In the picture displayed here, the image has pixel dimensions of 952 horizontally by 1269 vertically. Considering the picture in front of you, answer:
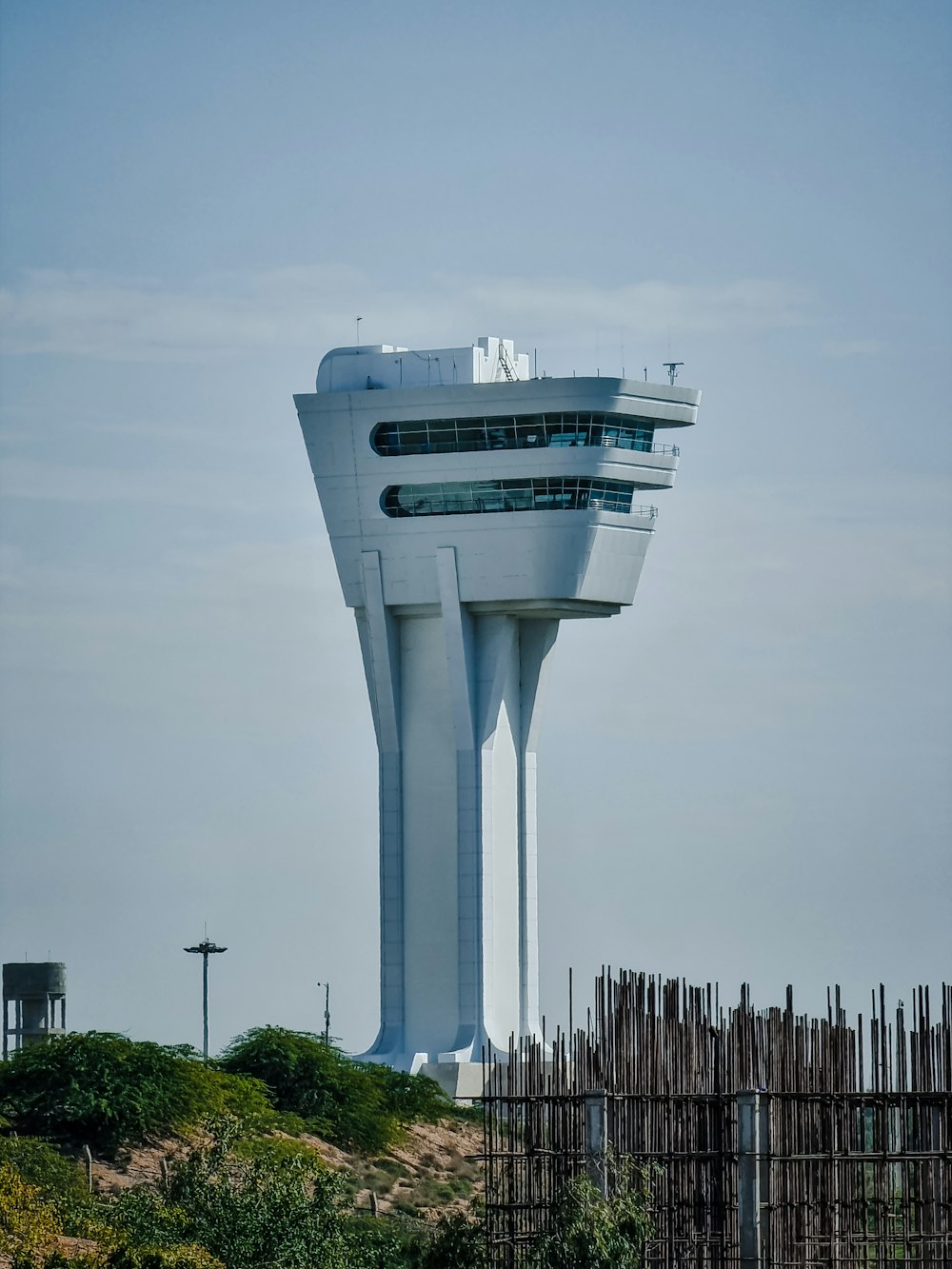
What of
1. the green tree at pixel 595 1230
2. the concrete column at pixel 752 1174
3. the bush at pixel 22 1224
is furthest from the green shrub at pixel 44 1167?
the concrete column at pixel 752 1174

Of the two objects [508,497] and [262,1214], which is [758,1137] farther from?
[508,497]

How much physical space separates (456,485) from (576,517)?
608 cm

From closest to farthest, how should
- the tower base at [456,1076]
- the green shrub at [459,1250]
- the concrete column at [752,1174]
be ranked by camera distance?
1. the concrete column at [752,1174]
2. the green shrub at [459,1250]
3. the tower base at [456,1076]

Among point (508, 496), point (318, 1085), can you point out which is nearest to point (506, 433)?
point (508, 496)

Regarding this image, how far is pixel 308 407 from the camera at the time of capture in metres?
124

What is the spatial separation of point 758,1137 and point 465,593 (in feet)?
263

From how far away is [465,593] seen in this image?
120438 mm

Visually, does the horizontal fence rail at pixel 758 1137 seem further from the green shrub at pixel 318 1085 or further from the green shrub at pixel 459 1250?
the green shrub at pixel 318 1085

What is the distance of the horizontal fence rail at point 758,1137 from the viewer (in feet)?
136

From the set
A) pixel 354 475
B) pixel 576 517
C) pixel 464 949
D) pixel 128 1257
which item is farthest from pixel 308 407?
pixel 128 1257

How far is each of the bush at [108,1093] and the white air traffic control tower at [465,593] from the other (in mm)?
33503

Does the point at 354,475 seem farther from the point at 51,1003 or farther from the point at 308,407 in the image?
the point at 51,1003

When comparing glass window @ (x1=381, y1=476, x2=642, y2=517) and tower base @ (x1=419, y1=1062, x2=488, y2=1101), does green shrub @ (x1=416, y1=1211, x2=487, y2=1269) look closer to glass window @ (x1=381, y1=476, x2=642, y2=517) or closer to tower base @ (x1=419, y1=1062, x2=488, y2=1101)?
tower base @ (x1=419, y1=1062, x2=488, y2=1101)

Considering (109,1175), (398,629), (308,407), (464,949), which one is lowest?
(109,1175)
